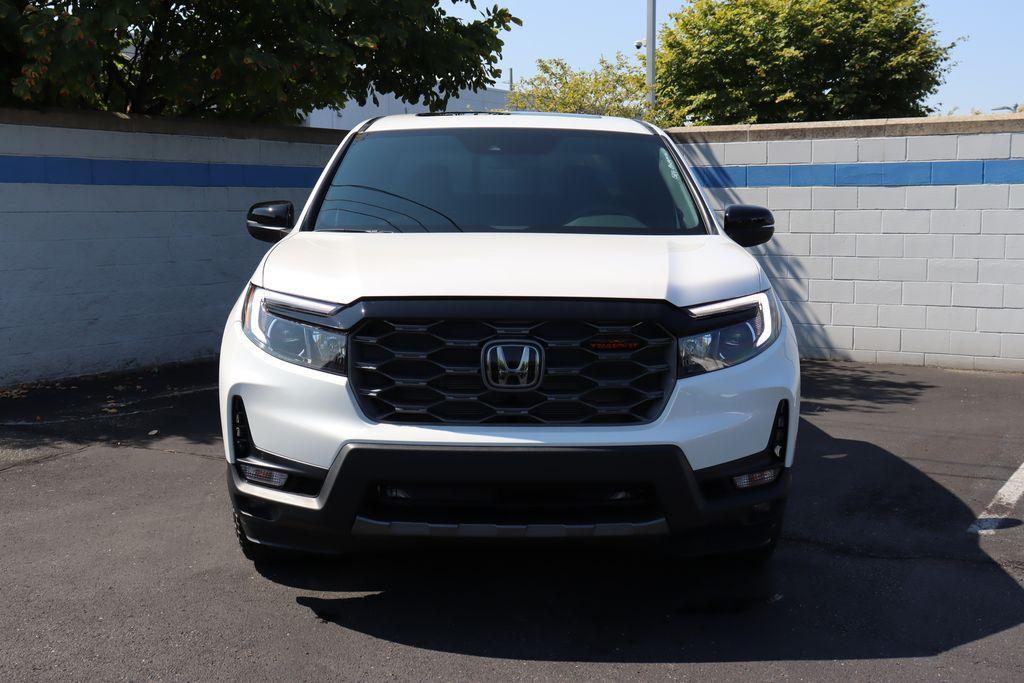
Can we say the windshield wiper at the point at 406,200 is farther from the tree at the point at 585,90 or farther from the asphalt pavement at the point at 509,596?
the tree at the point at 585,90

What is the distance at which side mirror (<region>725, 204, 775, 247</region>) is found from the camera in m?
4.84

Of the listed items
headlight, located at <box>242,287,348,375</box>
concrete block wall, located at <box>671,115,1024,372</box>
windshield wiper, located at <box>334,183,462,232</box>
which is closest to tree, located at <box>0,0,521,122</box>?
concrete block wall, located at <box>671,115,1024,372</box>

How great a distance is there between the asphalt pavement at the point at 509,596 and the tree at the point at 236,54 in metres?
3.11

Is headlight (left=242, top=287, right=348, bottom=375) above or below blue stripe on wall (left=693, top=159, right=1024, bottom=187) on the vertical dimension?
below

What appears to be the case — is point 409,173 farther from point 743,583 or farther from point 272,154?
point 272,154

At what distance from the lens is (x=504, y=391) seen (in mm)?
3510

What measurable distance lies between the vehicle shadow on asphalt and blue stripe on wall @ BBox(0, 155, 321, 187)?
5.07 meters

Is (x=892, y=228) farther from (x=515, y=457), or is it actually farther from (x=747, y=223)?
(x=515, y=457)

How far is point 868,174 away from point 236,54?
5166mm

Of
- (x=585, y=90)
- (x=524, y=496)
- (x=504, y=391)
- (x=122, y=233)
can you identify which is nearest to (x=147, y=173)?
(x=122, y=233)

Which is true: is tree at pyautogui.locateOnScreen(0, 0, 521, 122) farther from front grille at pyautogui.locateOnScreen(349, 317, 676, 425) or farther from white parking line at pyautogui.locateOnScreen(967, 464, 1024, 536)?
white parking line at pyautogui.locateOnScreen(967, 464, 1024, 536)

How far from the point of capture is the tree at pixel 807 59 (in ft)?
47.8

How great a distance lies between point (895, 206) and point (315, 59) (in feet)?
16.0

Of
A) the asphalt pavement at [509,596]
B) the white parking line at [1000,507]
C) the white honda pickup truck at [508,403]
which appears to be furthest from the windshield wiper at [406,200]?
the white parking line at [1000,507]
